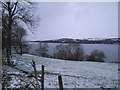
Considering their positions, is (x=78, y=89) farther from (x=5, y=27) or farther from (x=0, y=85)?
(x=5, y=27)

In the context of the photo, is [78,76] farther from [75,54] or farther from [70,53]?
[70,53]

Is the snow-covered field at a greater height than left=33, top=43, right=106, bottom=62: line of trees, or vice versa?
the snow-covered field

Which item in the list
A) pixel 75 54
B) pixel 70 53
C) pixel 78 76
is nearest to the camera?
pixel 78 76

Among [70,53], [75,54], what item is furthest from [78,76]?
[70,53]

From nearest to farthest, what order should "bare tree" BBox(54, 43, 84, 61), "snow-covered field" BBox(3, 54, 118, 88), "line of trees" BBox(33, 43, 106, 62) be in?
"snow-covered field" BBox(3, 54, 118, 88)
"line of trees" BBox(33, 43, 106, 62)
"bare tree" BBox(54, 43, 84, 61)

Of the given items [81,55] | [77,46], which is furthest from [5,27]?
[77,46]

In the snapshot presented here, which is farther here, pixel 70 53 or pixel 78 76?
pixel 70 53

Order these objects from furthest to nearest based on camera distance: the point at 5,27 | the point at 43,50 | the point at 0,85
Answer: the point at 43,50 < the point at 5,27 < the point at 0,85

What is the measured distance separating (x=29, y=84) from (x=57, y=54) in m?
41.5

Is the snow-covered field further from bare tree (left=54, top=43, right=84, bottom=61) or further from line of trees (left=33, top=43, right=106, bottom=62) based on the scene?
bare tree (left=54, top=43, right=84, bottom=61)

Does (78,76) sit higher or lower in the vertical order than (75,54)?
higher

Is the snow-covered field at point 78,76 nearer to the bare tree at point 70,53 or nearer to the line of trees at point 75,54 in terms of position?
the line of trees at point 75,54

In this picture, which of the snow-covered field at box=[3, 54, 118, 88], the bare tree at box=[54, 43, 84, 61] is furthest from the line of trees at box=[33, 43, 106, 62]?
the snow-covered field at box=[3, 54, 118, 88]

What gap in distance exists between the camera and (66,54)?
158ft
